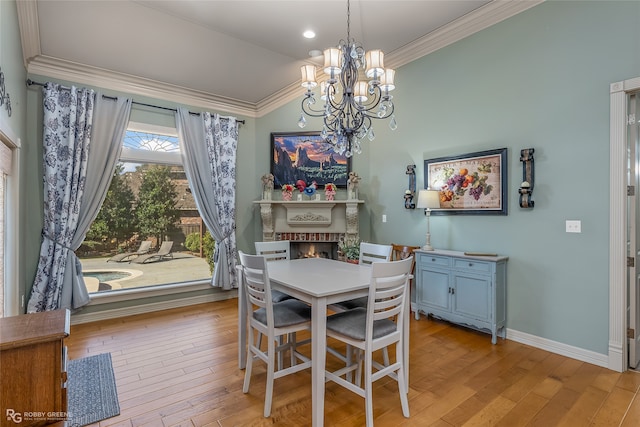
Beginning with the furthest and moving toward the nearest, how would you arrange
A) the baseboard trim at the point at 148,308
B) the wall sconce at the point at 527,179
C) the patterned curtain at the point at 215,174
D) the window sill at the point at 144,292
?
the patterned curtain at the point at 215,174
the window sill at the point at 144,292
the baseboard trim at the point at 148,308
the wall sconce at the point at 527,179

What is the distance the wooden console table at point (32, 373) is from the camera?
1515 millimetres

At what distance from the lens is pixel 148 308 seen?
169 inches

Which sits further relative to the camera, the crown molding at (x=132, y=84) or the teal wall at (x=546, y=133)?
the crown molding at (x=132, y=84)

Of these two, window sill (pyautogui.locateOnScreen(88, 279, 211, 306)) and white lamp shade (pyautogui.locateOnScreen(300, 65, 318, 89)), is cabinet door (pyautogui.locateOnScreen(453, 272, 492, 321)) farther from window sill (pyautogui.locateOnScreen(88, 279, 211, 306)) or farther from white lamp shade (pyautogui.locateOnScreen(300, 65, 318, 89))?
window sill (pyautogui.locateOnScreen(88, 279, 211, 306))

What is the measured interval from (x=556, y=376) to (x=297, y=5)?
161 inches

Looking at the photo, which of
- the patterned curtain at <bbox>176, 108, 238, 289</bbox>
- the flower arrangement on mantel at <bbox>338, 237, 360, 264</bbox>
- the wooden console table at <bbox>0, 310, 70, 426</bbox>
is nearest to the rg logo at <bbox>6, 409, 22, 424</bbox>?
the wooden console table at <bbox>0, 310, 70, 426</bbox>

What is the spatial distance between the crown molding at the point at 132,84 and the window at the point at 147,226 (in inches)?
19.9

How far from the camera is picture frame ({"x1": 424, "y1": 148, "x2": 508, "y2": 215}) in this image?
333cm

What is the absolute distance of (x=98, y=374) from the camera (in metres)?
2.59

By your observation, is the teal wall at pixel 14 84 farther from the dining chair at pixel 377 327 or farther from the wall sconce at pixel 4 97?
the dining chair at pixel 377 327

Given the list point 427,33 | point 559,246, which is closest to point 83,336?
point 559,246

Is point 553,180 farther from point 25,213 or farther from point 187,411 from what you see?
point 25,213
